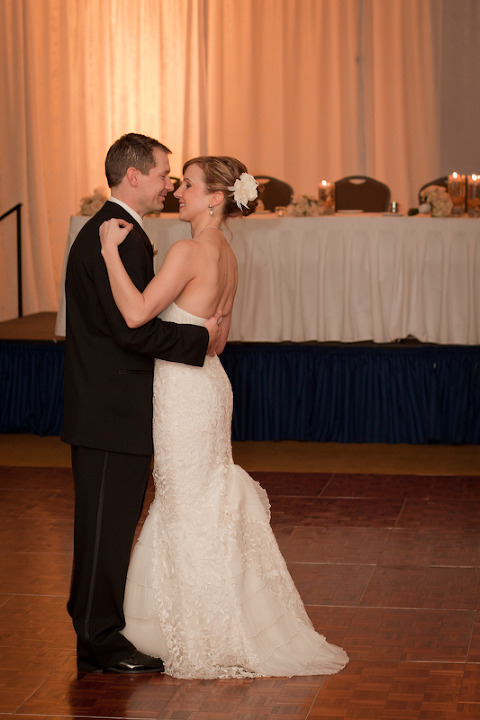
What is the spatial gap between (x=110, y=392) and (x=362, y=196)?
5.34 m

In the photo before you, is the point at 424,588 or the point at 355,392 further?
the point at 355,392

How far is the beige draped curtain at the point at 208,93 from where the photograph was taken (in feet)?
32.8

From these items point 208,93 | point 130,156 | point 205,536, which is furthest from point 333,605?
point 208,93

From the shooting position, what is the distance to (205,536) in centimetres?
298

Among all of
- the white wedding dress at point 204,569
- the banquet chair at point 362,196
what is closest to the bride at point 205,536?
the white wedding dress at point 204,569

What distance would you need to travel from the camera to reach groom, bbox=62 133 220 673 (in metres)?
2.90

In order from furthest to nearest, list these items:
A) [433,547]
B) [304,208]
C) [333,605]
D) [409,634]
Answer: [304,208] < [433,547] < [333,605] < [409,634]

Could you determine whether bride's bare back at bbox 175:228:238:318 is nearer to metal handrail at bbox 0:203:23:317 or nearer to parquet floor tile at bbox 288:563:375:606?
parquet floor tile at bbox 288:563:375:606

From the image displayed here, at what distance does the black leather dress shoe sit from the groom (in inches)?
3.1

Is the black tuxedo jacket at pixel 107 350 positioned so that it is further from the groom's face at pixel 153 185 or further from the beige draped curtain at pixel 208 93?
the beige draped curtain at pixel 208 93

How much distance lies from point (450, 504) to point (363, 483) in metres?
0.53

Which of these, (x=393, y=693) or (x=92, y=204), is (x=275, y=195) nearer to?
(x=92, y=204)

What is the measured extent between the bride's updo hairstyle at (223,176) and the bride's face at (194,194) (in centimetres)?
1

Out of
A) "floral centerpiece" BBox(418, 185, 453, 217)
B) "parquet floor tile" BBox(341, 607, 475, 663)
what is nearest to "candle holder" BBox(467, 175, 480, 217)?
"floral centerpiece" BBox(418, 185, 453, 217)
